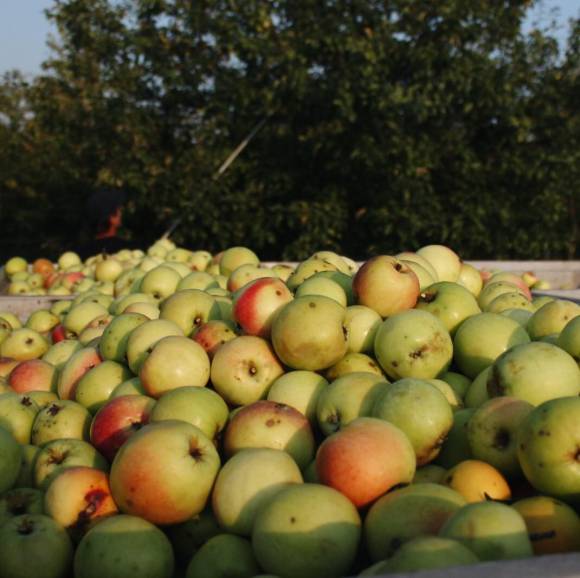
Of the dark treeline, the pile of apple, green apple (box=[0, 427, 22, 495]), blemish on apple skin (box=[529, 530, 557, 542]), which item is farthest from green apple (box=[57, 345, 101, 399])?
the dark treeline

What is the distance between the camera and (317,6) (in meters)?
7.07

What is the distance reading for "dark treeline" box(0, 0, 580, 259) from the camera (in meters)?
6.98

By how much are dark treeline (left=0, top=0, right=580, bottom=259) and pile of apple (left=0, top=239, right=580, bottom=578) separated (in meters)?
4.43

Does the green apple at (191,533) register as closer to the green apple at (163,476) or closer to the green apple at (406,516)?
the green apple at (163,476)

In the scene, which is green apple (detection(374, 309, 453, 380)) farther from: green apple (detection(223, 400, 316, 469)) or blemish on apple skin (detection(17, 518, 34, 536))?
blemish on apple skin (detection(17, 518, 34, 536))

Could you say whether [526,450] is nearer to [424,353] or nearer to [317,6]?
[424,353]

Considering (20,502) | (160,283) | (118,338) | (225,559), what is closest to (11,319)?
(160,283)

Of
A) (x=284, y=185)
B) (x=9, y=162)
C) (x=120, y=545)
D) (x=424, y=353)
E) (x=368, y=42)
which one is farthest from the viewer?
(x=9, y=162)

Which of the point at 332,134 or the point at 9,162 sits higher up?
the point at 9,162

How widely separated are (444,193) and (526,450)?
6.43m

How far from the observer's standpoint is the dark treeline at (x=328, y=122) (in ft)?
22.9

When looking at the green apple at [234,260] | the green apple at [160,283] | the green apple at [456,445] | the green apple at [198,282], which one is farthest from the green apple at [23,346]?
the green apple at [456,445]

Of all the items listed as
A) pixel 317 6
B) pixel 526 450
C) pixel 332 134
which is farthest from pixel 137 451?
pixel 317 6

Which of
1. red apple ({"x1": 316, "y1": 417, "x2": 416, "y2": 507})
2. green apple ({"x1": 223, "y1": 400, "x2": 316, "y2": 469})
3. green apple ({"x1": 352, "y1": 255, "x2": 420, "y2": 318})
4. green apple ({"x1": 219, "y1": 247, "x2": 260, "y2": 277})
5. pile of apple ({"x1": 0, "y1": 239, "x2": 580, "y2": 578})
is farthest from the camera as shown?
green apple ({"x1": 219, "y1": 247, "x2": 260, "y2": 277})
